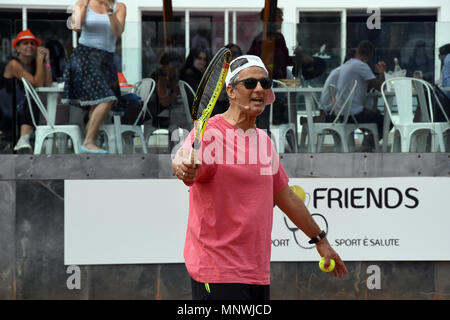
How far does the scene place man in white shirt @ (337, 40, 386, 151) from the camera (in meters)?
8.09

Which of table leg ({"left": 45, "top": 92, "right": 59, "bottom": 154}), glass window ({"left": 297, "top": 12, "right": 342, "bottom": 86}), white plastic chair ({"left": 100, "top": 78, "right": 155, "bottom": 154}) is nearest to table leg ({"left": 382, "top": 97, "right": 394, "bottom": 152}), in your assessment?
glass window ({"left": 297, "top": 12, "right": 342, "bottom": 86})

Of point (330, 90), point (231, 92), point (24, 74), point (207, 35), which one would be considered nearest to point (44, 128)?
point (24, 74)

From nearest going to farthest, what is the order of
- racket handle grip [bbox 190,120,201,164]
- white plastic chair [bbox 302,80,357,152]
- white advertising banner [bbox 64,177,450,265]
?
racket handle grip [bbox 190,120,201,164] < white advertising banner [bbox 64,177,450,265] < white plastic chair [bbox 302,80,357,152]

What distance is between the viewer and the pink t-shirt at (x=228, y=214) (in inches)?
162

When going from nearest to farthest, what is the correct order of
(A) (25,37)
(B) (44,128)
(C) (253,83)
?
(C) (253,83) → (A) (25,37) → (B) (44,128)

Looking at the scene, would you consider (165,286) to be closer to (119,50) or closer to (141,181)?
(141,181)

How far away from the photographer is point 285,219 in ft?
26.2

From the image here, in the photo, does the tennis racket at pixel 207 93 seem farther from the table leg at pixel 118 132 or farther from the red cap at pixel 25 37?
the red cap at pixel 25 37

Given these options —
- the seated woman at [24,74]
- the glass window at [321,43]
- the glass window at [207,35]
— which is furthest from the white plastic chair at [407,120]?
the seated woman at [24,74]

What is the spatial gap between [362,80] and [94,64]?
253 centimetres

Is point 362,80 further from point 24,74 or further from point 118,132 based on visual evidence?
point 24,74

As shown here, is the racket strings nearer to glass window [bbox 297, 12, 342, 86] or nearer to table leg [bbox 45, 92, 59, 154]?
glass window [bbox 297, 12, 342, 86]

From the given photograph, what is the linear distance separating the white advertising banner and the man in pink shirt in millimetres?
3677

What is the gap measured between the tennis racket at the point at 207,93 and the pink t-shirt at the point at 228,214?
0.35 ft
